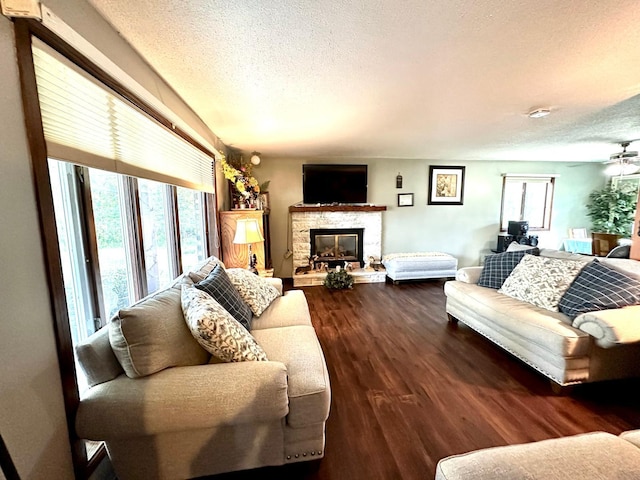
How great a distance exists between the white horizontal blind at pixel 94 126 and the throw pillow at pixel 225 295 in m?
0.76

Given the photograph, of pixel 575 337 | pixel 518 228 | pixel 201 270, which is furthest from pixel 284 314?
pixel 518 228

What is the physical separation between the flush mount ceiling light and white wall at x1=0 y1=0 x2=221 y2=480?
3284mm

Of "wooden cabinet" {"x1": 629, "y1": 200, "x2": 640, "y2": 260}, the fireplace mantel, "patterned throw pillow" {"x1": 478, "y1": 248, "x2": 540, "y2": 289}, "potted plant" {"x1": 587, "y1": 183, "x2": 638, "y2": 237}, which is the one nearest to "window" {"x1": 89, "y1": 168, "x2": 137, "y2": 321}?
the fireplace mantel

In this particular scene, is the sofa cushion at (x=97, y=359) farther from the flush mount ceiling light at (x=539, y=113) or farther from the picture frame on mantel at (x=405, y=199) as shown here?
the picture frame on mantel at (x=405, y=199)

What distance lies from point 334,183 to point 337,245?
116 cm

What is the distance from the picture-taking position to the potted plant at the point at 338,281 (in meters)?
4.30

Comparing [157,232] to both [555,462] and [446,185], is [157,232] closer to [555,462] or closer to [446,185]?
[555,462]

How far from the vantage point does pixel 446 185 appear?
16.7ft

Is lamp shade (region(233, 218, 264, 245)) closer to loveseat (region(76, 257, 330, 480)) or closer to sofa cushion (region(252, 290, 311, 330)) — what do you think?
sofa cushion (region(252, 290, 311, 330))

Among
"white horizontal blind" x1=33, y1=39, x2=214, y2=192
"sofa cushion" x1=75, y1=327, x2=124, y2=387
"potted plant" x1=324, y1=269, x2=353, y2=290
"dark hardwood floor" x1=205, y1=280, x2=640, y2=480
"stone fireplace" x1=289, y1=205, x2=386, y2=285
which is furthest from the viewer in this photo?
"stone fireplace" x1=289, y1=205, x2=386, y2=285

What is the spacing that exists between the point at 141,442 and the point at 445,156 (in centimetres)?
524

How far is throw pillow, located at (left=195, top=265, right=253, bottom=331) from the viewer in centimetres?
164

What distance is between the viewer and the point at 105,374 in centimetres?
114

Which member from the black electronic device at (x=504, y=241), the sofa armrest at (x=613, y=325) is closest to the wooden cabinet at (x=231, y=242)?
the sofa armrest at (x=613, y=325)
